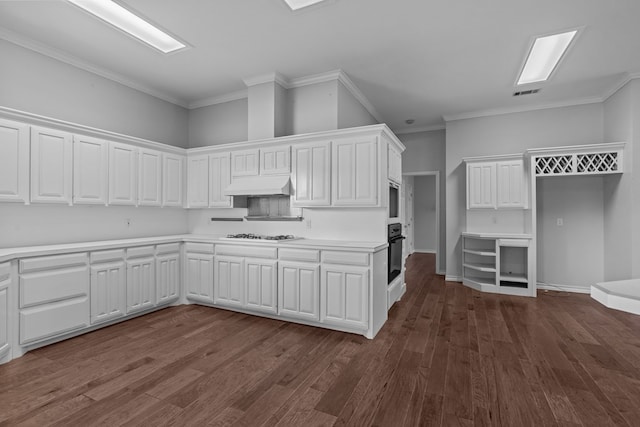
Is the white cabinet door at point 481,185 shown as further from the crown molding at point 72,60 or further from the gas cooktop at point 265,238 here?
the crown molding at point 72,60

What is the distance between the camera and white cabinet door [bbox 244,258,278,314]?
3.71m

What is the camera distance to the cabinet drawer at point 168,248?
4.04m

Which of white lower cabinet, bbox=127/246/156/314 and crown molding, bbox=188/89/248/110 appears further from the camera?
crown molding, bbox=188/89/248/110

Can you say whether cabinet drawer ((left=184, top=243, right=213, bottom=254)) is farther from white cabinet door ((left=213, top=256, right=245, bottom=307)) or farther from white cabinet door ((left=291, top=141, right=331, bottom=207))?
white cabinet door ((left=291, top=141, right=331, bottom=207))

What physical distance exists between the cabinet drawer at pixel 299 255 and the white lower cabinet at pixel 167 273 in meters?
1.67

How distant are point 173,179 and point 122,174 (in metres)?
0.79

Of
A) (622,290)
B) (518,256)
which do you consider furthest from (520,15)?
(518,256)

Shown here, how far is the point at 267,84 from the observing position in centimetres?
437

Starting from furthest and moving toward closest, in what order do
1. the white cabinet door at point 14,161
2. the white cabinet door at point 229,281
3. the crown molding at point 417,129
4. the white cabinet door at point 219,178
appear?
1. the crown molding at point 417,129
2. the white cabinet door at point 219,178
3. the white cabinet door at point 229,281
4. the white cabinet door at point 14,161

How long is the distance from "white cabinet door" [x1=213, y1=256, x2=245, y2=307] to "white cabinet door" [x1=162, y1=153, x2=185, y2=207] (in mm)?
1318

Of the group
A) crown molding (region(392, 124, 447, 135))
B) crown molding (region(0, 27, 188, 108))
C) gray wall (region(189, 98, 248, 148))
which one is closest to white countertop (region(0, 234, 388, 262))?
gray wall (region(189, 98, 248, 148))

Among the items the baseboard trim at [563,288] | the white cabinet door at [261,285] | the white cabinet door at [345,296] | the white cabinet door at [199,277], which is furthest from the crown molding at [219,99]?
the baseboard trim at [563,288]

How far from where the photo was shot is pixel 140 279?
3.80 m

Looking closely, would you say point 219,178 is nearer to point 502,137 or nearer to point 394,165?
point 394,165
